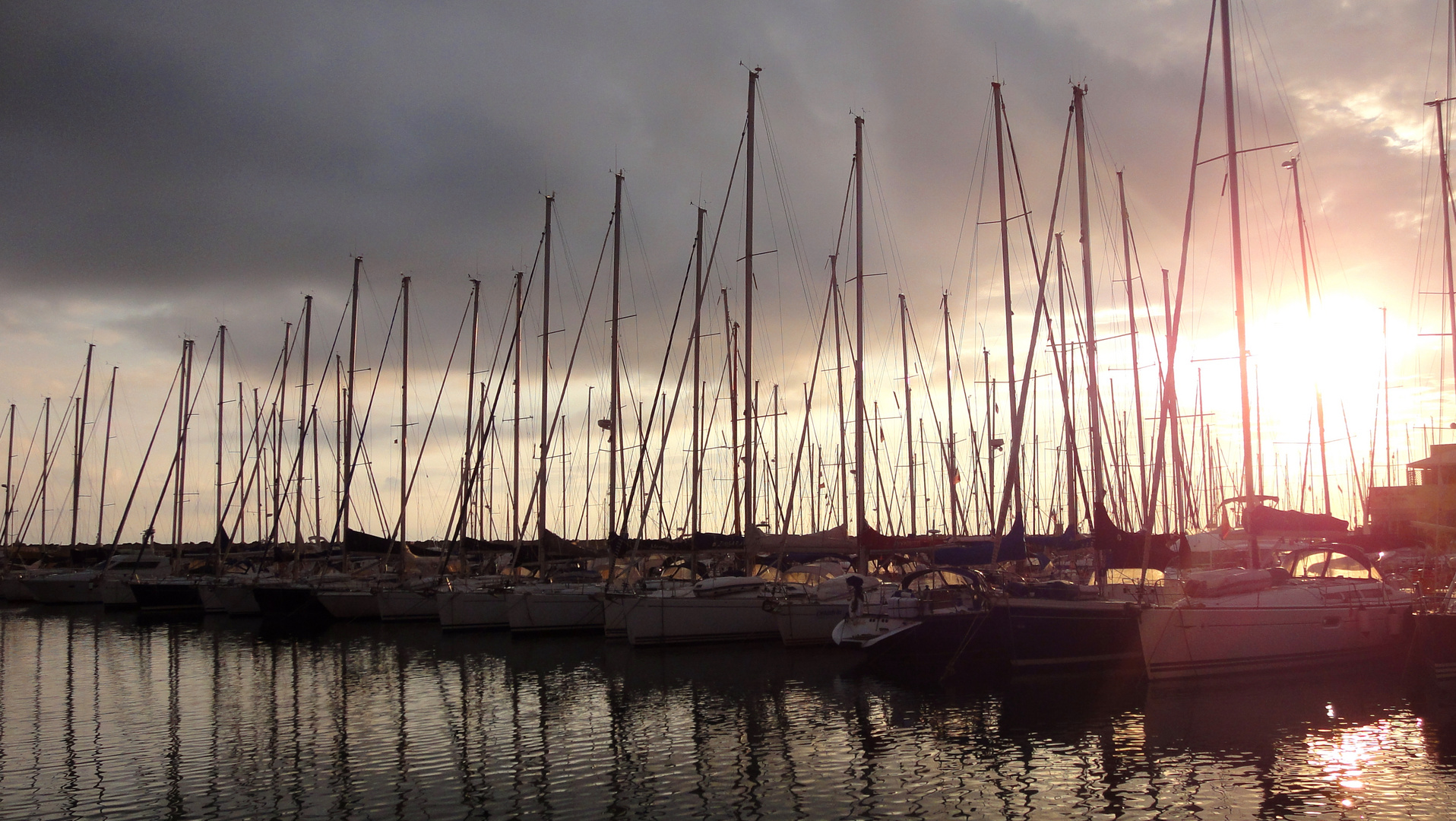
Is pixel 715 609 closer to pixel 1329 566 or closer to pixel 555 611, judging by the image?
pixel 555 611

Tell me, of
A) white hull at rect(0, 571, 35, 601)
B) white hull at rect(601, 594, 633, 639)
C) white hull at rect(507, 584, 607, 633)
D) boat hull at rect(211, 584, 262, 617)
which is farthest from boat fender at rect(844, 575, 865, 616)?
white hull at rect(0, 571, 35, 601)

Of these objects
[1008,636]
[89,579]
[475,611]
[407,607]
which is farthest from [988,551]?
[89,579]

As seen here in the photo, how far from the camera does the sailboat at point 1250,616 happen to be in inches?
1006

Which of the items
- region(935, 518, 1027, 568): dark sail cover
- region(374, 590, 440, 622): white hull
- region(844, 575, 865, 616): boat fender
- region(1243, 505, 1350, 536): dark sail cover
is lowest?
region(374, 590, 440, 622): white hull

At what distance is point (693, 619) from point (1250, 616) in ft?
57.4

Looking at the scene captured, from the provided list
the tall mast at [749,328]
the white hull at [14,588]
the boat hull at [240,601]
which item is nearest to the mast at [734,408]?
the tall mast at [749,328]

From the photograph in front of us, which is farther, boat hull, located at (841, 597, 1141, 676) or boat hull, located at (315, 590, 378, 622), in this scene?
boat hull, located at (315, 590, 378, 622)

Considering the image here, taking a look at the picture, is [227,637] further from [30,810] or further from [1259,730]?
[1259,730]

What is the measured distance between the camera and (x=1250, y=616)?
86.2 ft

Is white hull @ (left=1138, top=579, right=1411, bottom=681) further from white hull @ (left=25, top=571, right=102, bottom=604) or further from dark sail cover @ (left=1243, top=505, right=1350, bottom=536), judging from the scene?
white hull @ (left=25, top=571, right=102, bottom=604)

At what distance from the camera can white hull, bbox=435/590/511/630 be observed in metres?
44.0

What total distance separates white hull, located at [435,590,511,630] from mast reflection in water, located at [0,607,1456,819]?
11311 mm

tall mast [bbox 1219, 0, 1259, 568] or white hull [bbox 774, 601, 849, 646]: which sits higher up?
tall mast [bbox 1219, 0, 1259, 568]

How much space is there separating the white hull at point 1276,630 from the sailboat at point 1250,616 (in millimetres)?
20
